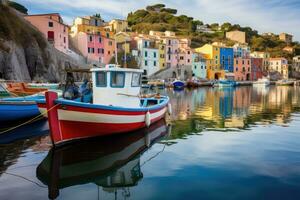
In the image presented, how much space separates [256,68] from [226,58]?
1606 cm

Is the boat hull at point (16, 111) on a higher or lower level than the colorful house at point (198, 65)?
lower

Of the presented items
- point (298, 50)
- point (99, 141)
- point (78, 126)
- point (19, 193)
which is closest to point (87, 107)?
point (78, 126)

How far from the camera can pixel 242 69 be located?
335ft

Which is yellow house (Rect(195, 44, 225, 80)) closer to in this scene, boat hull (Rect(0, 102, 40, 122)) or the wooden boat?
the wooden boat

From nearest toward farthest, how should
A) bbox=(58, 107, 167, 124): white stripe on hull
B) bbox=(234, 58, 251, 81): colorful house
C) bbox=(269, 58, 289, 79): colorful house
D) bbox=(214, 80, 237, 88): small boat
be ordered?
bbox=(58, 107, 167, 124): white stripe on hull
bbox=(214, 80, 237, 88): small boat
bbox=(234, 58, 251, 81): colorful house
bbox=(269, 58, 289, 79): colorful house

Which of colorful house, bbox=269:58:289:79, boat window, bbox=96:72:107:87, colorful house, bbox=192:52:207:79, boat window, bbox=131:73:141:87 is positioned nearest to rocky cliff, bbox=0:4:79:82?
boat window, bbox=131:73:141:87

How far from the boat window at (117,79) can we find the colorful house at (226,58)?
8446 centimetres

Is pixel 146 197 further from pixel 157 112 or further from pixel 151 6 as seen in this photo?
pixel 151 6

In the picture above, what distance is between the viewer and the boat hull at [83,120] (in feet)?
39.2

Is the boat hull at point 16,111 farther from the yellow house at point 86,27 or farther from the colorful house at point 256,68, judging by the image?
the colorful house at point 256,68

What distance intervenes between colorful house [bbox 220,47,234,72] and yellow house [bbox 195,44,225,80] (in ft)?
5.53

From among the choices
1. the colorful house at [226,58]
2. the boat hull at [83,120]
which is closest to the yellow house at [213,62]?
the colorful house at [226,58]

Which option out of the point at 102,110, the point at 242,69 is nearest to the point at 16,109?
the point at 102,110

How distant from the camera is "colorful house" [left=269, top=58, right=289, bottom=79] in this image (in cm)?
11644
